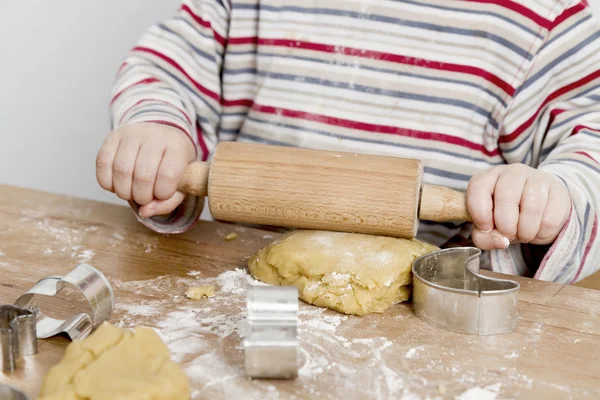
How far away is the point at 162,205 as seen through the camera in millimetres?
1005

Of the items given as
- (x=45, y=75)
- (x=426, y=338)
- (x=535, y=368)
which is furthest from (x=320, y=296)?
(x=45, y=75)

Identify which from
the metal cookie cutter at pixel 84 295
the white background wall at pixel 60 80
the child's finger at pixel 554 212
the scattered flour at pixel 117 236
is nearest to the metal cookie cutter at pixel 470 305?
the child's finger at pixel 554 212

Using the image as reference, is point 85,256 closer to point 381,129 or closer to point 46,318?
point 46,318

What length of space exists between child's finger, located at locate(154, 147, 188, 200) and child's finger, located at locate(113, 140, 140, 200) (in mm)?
40

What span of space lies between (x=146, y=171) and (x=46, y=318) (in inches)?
10.4

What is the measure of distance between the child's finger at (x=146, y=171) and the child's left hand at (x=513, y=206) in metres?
0.42

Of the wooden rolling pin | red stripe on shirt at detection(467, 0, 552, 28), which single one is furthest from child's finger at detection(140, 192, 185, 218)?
red stripe on shirt at detection(467, 0, 552, 28)

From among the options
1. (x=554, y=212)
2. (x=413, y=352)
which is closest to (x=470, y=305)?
(x=413, y=352)

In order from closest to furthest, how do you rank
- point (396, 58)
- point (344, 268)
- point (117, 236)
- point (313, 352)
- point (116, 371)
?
1. point (116, 371)
2. point (313, 352)
3. point (344, 268)
4. point (117, 236)
5. point (396, 58)

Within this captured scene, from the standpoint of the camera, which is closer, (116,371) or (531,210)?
(116,371)

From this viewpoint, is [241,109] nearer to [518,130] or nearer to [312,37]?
[312,37]

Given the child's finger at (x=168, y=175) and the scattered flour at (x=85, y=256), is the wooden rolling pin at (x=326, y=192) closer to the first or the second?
the child's finger at (x=168, y=175)

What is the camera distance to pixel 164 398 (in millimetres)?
590

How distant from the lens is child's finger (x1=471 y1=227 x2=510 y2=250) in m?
0.89
